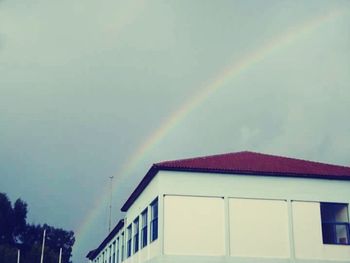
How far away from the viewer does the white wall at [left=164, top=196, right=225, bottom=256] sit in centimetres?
2647

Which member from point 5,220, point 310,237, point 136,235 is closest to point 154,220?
point 136,235

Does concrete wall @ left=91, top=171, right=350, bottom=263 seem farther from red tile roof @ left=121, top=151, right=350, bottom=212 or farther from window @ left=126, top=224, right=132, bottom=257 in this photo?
window @ left=126, top=224, right=132, bottom=257

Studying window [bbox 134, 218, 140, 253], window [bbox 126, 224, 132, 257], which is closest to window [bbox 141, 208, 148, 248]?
window [bbox 134, 218, 140, 253]

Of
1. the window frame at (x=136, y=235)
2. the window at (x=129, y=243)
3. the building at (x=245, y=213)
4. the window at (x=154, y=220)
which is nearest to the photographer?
the building at (x=245, y=213)

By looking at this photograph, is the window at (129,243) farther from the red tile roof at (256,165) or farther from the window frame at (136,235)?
the red tile roof at (256,165)

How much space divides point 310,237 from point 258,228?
3.02m

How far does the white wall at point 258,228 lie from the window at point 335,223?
281 cm

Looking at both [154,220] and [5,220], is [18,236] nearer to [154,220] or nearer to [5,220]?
[5,220]

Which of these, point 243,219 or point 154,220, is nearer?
point 243,219

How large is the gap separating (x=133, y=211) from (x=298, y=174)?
13.7m

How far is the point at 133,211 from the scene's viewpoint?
37.2 m

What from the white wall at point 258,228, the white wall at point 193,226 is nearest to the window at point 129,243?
the white wall at point 193,226

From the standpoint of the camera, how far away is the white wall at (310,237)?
27.5 m

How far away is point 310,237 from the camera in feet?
91.1
